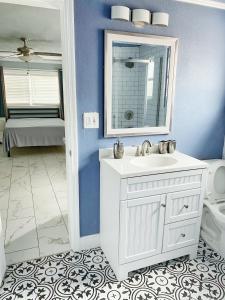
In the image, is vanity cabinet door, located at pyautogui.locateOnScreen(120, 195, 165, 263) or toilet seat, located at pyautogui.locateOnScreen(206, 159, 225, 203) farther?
toilet seat, located at pyautogui.locateOnScreen(206, 159, 225, 203)

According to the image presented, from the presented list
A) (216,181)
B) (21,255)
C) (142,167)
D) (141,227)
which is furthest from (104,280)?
(216,181)

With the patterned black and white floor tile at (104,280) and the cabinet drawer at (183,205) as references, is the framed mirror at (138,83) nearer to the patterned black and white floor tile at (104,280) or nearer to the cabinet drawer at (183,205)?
the cabinet drawer at (183,205)

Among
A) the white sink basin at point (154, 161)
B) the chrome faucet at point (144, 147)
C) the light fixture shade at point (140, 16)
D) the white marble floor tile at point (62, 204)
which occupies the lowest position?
the white marble floor tile at point (62, 204)

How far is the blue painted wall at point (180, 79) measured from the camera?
5.67 ft

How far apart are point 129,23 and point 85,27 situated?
14.5 inches

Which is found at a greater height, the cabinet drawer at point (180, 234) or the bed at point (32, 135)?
the bed at point (32, 135)

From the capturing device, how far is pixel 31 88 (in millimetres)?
6977

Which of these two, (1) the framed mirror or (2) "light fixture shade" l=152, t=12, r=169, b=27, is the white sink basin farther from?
(2) "light fixture shade" l=152, t=12, r=169, b=27

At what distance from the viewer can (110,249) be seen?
6.06 feet

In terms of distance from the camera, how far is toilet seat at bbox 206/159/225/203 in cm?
222

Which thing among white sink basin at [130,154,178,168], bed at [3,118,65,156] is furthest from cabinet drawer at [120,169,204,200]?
bed at [3,118,65,156]

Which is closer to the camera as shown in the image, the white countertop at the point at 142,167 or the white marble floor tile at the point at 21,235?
the white countertop at the point at 142,167

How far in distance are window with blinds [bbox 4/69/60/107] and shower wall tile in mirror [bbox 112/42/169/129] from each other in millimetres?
5665

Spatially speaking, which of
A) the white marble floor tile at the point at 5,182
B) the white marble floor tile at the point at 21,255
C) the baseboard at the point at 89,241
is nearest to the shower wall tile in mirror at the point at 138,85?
the baseboard at the point at 89,241
